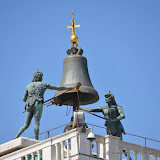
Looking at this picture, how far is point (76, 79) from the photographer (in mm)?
31938

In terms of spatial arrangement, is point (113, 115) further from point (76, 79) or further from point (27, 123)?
point (27, 123)

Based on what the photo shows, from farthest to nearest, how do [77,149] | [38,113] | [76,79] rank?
[76,79], [38,113], [77,149]

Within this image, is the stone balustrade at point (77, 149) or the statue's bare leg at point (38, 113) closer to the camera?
the stone balustrade at point (77, 149)

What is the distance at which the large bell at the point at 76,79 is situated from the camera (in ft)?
105

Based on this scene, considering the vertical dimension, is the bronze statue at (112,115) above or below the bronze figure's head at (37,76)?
below

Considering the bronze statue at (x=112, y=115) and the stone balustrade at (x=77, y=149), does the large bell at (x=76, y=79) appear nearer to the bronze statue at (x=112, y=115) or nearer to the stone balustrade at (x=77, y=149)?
the bronze statue at (x=112, y=115)

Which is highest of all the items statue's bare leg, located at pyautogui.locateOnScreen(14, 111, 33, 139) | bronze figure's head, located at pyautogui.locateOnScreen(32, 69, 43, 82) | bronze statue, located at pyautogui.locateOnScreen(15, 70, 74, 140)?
bronze figure's head, located at pyautogui.locateOnScreen(32, 69, 43, 82)

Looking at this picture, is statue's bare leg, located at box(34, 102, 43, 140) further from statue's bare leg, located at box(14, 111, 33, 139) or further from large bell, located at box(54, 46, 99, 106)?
large bell, located at box(54, 46, 99, 106)

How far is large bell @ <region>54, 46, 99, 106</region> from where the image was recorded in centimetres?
3191

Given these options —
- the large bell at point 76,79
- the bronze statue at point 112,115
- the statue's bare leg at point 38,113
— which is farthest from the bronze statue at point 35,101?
the bronze statue at point 112,115

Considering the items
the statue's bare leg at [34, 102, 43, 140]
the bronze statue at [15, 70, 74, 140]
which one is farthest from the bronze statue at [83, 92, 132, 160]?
the statue's bare leg at [34, 102, 43, 140]

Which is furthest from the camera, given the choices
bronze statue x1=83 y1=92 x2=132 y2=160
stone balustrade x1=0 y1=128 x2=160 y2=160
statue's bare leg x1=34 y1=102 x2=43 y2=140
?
statue's bare leg x1=34 y1=102 x2=43 y2=140

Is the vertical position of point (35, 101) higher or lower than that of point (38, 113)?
higher

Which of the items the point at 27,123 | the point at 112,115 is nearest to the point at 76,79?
the point at 112,115
